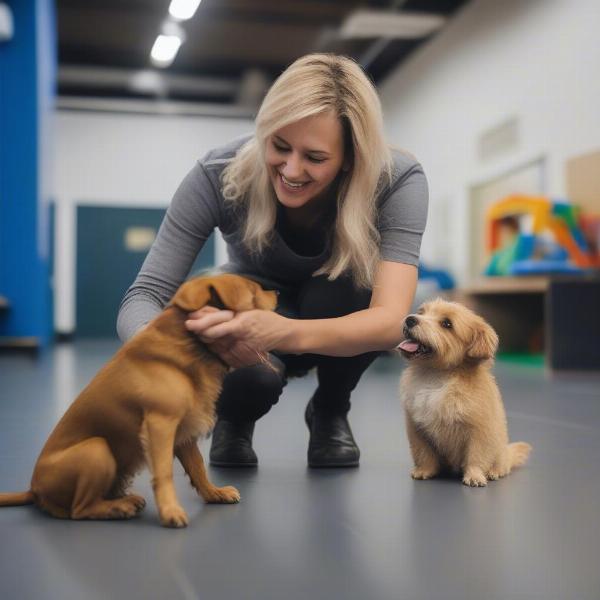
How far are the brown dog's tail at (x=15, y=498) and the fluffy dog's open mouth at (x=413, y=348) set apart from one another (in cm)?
90

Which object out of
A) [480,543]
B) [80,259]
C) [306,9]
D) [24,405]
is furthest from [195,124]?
[480,543]

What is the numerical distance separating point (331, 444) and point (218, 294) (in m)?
0.83

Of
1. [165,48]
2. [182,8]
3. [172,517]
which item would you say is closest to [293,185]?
[172,517]

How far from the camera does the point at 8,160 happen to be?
696cm

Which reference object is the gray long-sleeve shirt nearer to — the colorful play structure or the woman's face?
the woman's face

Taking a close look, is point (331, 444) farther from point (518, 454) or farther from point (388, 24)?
point (388, 24)

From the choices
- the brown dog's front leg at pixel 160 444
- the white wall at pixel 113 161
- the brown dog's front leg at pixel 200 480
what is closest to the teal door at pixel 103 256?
the white wall at pixel 113 161

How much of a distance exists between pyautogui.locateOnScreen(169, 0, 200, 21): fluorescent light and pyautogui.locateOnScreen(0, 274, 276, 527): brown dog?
6246mm

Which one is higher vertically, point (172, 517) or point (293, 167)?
point (293, 167)

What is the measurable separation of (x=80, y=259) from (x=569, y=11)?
25.9 ft

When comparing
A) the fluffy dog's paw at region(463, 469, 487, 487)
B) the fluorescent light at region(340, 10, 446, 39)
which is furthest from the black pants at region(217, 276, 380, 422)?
the fluorescent light at region(340, 10, 446, 39)

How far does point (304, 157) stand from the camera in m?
1.79

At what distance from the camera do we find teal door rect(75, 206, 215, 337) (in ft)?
37.6

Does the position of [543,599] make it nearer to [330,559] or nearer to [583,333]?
[330,559]
